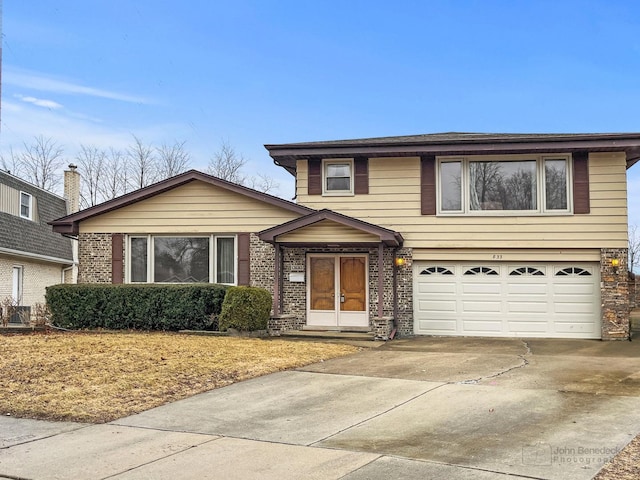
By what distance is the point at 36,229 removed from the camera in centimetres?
2605

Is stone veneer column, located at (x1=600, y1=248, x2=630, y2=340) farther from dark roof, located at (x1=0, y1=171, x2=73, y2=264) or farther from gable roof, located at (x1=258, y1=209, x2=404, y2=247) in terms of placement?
dark roof, located at (x1=0, y1=171, x2=73, y2=264)

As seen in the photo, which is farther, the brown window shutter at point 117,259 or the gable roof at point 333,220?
the brown window shutter at point 117,259

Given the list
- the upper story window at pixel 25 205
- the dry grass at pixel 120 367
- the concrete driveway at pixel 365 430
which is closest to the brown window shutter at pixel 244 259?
the dry grass at pixel 120 367

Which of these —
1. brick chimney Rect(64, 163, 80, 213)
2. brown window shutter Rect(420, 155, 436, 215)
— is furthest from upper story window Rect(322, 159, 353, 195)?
brick chimney Rect(64, 163, 80, 213)

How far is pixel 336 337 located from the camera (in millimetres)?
15805

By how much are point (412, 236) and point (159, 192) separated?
6714 mm

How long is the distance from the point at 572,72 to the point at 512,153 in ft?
13.3

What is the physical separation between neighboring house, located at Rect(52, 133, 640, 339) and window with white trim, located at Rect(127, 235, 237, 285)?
0.03 meters

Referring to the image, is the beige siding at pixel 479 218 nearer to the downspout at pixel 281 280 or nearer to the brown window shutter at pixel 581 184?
the brown window shutter at pixel 581 184

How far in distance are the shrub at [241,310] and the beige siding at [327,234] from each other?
1.74 m

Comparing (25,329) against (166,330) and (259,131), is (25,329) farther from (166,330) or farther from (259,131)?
(259,131)

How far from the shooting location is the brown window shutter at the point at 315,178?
17547mm

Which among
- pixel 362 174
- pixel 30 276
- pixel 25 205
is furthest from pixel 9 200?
pixel 362 174

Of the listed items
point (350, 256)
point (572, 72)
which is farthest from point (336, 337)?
point (572, 72)
